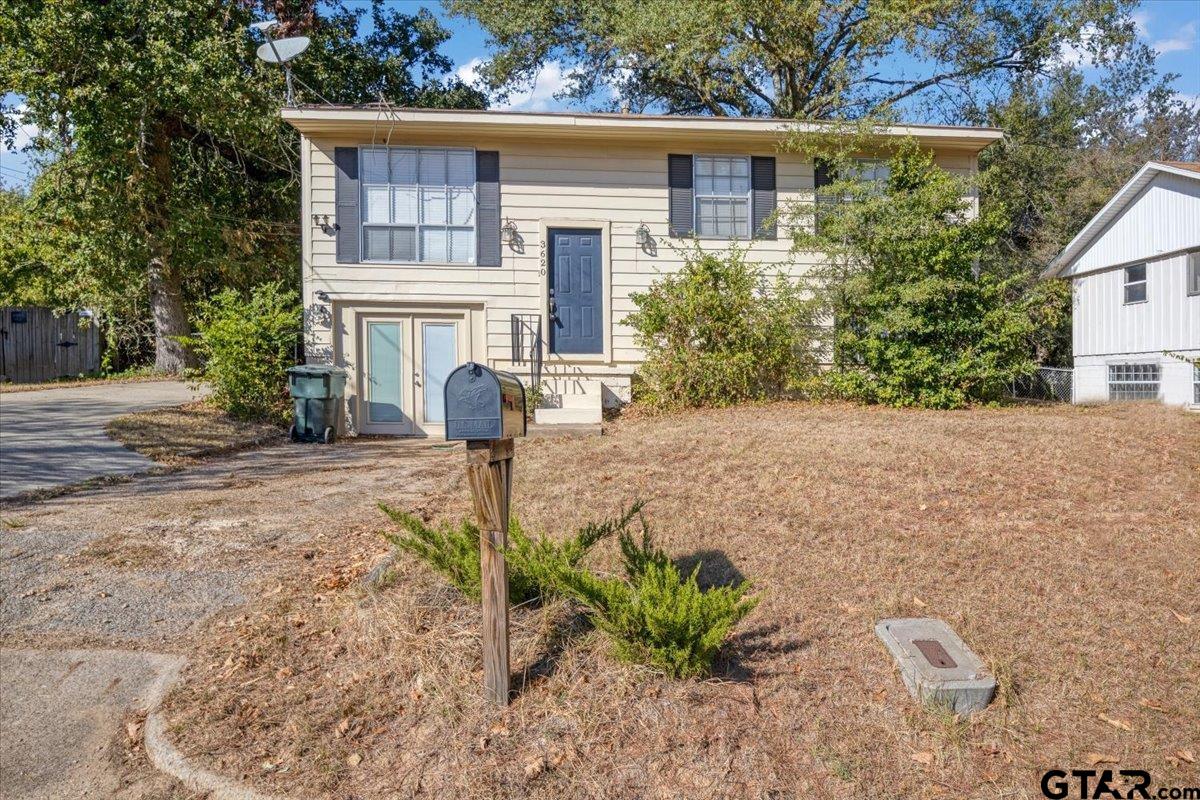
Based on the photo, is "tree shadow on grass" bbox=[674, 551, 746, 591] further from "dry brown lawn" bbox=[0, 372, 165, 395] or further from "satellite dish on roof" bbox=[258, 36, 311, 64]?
"dry brown lawn" bbox=[0, 372, 165, 395]

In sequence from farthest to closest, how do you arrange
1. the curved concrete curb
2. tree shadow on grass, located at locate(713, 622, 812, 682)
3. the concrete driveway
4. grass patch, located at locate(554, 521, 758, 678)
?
the concrete driveway
tree shadow on grass, located at locate(713, 622, 812, 682)
grass patch, located at locate(554, 521, 758, 678)
the curved concrete curb

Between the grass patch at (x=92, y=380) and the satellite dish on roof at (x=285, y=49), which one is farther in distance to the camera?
the grass patch at (x=92, y=380)

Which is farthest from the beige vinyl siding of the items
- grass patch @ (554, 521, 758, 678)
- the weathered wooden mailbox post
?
the weathered wooden mailbox post

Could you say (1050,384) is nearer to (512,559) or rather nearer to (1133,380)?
(1133,380)

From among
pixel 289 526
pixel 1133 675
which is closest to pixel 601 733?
pixel 1133 675

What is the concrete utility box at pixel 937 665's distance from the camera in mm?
3395

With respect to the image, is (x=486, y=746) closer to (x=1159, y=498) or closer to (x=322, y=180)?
(x=1159, y=498)

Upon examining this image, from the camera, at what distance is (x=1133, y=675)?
365cm

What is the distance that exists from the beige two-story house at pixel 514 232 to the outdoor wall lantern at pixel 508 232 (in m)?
0.01

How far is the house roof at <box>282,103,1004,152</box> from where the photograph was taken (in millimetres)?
11188

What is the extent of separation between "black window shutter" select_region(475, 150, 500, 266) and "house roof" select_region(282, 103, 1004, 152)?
392mm

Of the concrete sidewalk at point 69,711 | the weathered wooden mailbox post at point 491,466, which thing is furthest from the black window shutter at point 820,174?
the concrete sidewalk at point 69,711

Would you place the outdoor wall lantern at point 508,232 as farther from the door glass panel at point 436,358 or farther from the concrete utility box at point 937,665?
the concrete utility box at point 937,665

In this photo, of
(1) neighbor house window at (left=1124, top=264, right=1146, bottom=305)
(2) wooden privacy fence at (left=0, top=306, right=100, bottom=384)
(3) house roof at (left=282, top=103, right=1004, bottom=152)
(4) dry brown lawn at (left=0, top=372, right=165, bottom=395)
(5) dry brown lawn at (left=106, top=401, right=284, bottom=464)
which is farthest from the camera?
(2) wooden privacy fence at (left=0, top=306, right=100, bottom=384)
